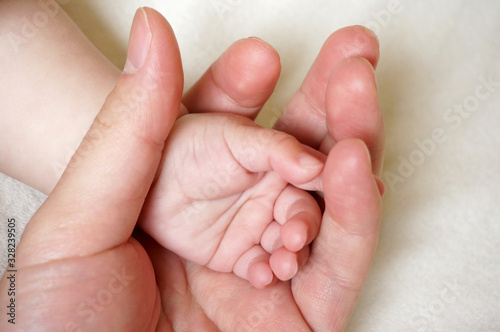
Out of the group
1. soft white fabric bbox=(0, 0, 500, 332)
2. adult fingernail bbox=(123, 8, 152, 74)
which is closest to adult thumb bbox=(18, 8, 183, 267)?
adult fingernail bbox=(123, 8, 152, 74)

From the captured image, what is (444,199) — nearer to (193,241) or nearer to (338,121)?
(338,121)

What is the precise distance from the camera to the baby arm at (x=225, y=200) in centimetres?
67

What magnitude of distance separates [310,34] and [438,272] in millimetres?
561

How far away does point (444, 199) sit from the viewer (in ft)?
2.97

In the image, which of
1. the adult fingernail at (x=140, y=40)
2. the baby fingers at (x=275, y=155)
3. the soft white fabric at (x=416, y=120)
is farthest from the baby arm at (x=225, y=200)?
the soft white fabric at (x=416, y=120)

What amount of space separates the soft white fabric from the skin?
0.21 m

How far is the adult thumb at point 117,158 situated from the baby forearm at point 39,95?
19 cm

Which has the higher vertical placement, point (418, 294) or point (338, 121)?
point (338, 121)

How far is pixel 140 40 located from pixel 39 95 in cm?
31

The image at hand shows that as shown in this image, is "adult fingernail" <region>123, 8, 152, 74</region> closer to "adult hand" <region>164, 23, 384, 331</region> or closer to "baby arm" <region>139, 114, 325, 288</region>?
"baby arm" <region>139, 114, 325, 288</region>

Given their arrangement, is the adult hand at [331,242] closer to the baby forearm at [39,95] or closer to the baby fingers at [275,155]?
the baby fingers at [275,155]

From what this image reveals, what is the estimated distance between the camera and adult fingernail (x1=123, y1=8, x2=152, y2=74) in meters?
0.61

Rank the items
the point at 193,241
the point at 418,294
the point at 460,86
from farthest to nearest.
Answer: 1. the point at 460,86
2. the point at 418,294
3. the point at 193,241

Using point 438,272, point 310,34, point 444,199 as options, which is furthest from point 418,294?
point 310,34
